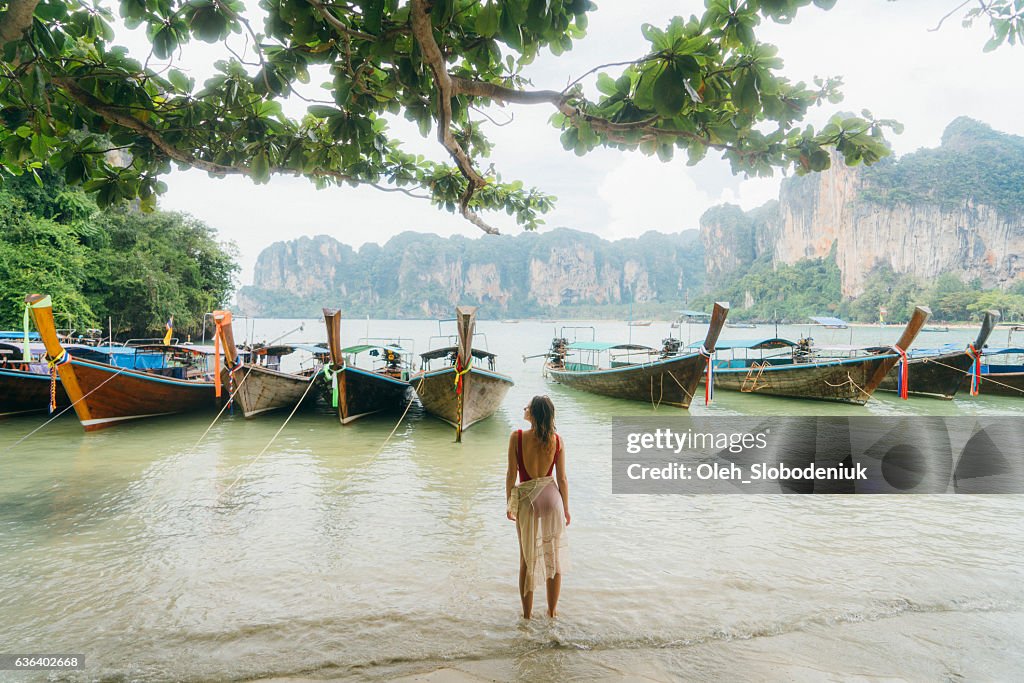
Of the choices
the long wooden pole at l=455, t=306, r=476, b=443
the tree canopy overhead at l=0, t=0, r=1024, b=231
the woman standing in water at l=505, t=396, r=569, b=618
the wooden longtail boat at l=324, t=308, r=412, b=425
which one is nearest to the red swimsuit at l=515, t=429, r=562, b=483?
the woman standing in water at l=505, t=396, r=569, b=618

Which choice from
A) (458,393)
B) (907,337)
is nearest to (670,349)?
(907,337)

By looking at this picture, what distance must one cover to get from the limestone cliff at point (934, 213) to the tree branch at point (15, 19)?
8506cm

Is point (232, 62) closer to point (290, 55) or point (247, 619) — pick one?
point (290, 55)

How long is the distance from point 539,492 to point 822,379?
13398 millimetres

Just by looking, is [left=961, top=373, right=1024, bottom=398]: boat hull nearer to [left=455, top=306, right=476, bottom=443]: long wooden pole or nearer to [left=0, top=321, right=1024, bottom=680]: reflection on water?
[left=0, top=321, right=1024, bottom=680]: reflection on water

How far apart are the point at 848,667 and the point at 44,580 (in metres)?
5.25

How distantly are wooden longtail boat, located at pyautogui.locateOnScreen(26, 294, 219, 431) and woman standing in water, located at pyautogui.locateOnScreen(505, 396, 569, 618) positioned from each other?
7372mm

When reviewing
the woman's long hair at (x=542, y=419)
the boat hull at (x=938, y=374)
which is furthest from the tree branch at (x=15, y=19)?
the boat hull at (x=938, y=374)

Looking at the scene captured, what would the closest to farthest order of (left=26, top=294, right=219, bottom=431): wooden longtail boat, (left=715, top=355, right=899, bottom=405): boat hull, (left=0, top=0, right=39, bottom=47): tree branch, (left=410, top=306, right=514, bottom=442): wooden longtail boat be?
(left=0, top=0, right=39, bottom=47): tree branch → (left=26, top=294, right=219, bottom=431): wooden longtail boat → (left=410, top=306, right=514, bottom=442): wooden longtail boat → (left=715, top=355, right=899, bottom=405): boat hull

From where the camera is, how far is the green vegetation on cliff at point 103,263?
14.2 meters

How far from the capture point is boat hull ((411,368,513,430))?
9.81m

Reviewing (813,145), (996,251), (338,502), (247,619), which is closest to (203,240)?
(338,502)

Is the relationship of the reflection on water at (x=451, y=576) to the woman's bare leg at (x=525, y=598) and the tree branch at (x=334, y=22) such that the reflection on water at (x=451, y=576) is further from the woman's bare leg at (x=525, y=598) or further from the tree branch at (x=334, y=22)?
the tree branch at (x=334, y=22)

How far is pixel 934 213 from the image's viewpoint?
7288 centimetres
